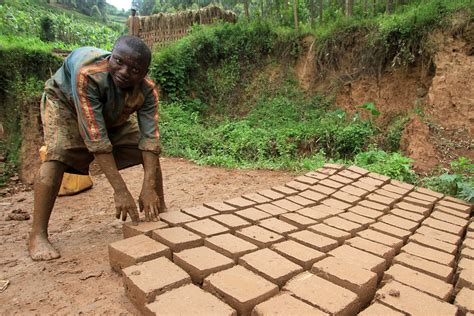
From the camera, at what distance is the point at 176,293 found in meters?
1.51

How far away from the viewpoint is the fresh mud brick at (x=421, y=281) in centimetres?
164

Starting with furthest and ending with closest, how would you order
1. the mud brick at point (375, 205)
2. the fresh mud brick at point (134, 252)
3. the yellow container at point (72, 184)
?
the yellow container at point (72, 184) < the mud brick at point (375, 205) < the fresh mud brick at point (134, 252)

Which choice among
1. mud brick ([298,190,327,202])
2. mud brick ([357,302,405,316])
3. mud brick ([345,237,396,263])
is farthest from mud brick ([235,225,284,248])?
mud brick ([298,190,327,202])

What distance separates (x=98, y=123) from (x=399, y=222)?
216 cm

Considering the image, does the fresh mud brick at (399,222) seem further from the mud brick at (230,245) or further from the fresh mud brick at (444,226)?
the mud brick at (230,245)

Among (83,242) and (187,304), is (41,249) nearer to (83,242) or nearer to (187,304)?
(83,242)

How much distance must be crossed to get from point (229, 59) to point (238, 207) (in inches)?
266

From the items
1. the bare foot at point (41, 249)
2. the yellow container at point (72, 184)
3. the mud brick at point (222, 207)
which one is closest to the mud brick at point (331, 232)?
the mud brick at point (222, 207)

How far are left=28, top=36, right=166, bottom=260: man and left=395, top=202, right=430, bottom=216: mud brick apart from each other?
198 cm

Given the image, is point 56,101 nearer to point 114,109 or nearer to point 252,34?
point 114,109

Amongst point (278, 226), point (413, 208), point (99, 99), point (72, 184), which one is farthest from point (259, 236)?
point (72, 184)

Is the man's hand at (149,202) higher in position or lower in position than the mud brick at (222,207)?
higher

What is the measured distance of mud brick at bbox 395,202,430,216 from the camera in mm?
2765

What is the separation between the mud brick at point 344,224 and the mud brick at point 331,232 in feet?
0.19
